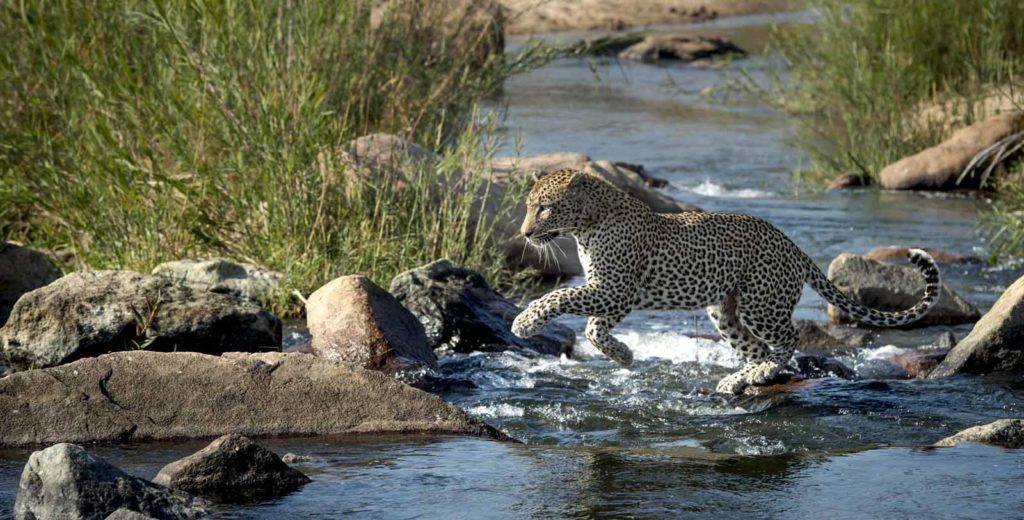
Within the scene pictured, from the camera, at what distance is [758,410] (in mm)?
8344

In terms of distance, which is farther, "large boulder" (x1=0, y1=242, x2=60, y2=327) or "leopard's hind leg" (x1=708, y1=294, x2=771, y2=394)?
"large boulder" (x1=0, y1=242, x2=60, y2=327)

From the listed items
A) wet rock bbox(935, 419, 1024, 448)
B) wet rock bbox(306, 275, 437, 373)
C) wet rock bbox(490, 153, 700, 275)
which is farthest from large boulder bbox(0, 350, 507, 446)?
wet rock bbox(490, 153, 700, 275)

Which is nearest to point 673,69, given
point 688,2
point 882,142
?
point 688,2

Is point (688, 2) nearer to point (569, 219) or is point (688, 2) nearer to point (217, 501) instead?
point (569, 219)

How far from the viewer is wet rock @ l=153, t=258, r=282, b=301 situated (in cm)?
1050

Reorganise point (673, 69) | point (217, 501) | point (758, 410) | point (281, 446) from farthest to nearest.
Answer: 1. point (673, 69)
2. point (758, 410)
3. point (281, 446)
4. point (217, 501)

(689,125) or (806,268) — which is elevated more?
(806,268)

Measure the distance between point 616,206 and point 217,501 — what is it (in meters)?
3.65

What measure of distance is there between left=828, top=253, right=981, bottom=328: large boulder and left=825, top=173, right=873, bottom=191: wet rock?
6.74 m

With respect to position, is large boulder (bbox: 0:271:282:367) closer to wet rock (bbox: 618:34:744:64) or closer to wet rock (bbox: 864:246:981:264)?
wet rock (bbox: 864:246:981:264)

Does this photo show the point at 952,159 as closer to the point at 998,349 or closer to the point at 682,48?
the point at 998,349

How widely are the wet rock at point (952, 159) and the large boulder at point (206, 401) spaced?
11694mm

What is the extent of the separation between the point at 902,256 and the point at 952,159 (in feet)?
15.2

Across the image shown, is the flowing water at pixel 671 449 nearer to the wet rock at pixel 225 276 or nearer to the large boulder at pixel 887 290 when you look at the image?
the large boulder at pixel 887 290
